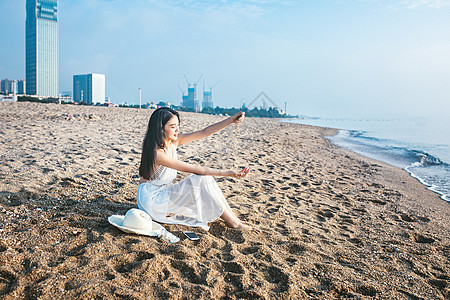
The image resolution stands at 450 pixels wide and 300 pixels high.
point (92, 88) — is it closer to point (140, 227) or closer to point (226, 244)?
point (140, 227)

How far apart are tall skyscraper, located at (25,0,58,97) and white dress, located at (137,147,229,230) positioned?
129 m

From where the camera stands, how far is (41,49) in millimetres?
109688

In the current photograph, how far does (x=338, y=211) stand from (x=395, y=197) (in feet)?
5.85

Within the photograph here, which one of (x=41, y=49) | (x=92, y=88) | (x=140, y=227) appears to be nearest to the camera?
(x=140, y=227)

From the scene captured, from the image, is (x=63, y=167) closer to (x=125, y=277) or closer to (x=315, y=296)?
(x=125, y=277)

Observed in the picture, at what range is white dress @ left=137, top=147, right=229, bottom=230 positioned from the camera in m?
3.17

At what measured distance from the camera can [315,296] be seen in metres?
2.14

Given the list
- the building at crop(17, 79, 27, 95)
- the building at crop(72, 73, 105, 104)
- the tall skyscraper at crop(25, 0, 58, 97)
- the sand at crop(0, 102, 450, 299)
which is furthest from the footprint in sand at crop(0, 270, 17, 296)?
the building at crop(17, 79, 27, 95)

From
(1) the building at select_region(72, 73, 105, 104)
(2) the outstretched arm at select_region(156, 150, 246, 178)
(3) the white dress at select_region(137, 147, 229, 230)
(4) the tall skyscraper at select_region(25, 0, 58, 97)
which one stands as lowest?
(3) the white dress at select_region(137, 147, 229, 230)

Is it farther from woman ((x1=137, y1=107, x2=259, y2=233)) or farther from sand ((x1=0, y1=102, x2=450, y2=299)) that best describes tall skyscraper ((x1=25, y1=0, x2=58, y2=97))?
woman ((x1=137, y1=107, x2=259, y2=233))

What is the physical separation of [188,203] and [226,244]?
0.61 m

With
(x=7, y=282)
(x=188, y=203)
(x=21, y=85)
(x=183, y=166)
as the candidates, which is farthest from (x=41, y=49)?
(x=7, y=282)

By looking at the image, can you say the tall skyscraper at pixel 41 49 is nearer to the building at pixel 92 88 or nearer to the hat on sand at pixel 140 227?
the building at pixel 92 88

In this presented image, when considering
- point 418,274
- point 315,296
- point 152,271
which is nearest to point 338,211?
point 418,274
